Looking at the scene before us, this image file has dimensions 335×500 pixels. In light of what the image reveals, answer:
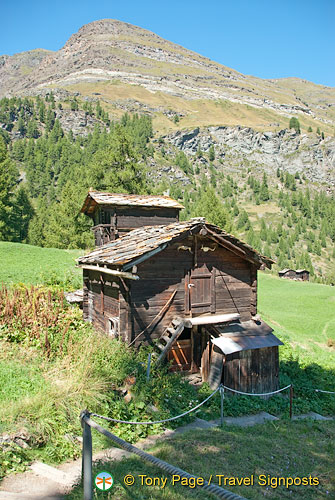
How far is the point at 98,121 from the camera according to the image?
612 feet

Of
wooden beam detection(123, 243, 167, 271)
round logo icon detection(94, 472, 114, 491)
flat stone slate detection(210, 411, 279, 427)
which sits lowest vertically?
flat stone slate detection(210, 411, 279, 427)

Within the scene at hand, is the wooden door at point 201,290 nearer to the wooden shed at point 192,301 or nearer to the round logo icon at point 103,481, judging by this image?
the wooden shed at point 192,301

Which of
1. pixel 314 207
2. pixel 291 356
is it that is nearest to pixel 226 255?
pixel 291 356

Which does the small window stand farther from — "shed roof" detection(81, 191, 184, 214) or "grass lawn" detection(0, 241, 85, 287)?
"grass lawn" detection(0, 241, 85, 287)

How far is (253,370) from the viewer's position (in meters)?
13.6

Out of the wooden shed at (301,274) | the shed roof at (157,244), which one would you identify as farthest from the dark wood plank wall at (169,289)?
the wooden shed at (301,274)

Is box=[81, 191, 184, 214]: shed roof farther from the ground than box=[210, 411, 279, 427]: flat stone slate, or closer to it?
farther from the ground

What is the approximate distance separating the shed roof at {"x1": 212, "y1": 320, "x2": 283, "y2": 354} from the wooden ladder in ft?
4.79

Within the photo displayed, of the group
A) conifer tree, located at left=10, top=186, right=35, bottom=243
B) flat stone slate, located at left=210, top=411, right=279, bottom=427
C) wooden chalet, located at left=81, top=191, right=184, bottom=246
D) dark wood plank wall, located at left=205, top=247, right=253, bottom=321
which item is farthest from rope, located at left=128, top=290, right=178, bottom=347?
conifer tree, located at left=10, top=186, right=35, bottom=243

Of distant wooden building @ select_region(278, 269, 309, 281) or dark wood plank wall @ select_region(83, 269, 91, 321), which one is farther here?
distant wooden building @ select_region(278, 269, 309, 281)

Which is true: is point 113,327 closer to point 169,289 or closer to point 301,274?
point 169,289

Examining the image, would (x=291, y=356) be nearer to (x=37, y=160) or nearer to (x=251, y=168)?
(x=37, y=160)

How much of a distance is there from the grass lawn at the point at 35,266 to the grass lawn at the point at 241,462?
54.0 ft

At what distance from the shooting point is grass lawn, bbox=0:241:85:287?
2381 cm
